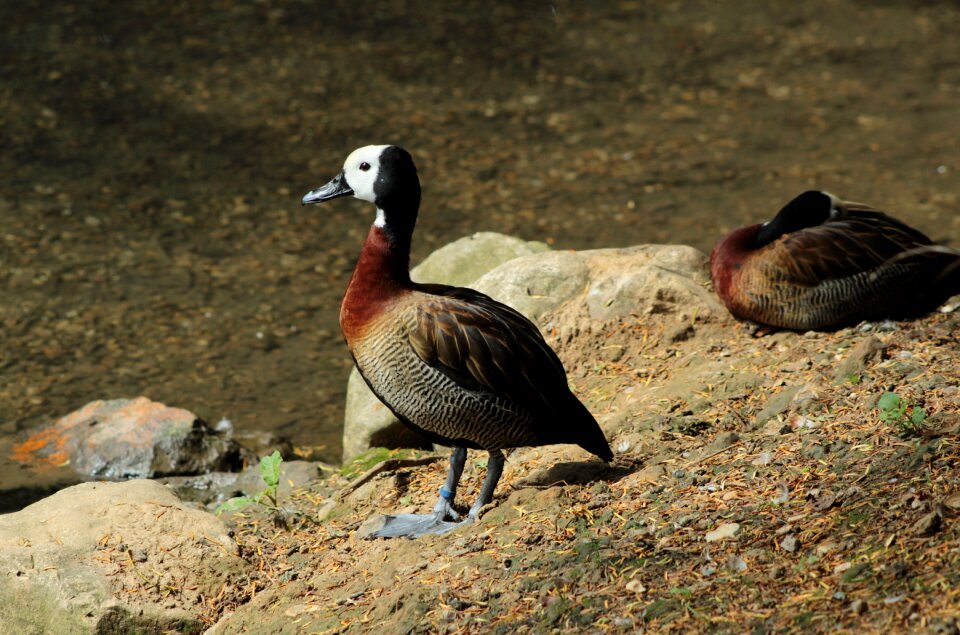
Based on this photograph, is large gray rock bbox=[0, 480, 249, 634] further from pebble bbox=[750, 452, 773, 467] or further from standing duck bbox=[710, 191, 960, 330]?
standing duck bbox=[710, 191, 960, 330]

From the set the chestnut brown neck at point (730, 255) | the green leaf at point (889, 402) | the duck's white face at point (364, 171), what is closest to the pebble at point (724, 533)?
the green leaf at point (889, 402)

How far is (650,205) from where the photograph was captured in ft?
31.4

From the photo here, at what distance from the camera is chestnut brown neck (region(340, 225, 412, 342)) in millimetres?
4375

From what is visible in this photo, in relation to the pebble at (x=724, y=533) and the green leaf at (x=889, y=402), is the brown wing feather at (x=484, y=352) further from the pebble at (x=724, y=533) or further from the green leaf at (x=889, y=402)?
the green leaf at (x=889, y=402)

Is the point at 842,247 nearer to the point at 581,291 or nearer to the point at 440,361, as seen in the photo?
the point at 581,291

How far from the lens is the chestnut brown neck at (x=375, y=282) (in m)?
4.38

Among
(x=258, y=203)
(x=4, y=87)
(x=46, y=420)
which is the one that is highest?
(x=4, y=87)

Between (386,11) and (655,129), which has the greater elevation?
(386,11)

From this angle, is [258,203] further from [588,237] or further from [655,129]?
[655,129]

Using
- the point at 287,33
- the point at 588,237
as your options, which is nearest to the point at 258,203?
the point at 588,237

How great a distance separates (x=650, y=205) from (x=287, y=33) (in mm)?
5202

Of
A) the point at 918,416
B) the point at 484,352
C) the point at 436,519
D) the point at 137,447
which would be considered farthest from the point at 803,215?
the point at 137,447

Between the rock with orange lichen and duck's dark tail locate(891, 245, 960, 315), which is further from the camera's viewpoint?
the rock with orange lichen

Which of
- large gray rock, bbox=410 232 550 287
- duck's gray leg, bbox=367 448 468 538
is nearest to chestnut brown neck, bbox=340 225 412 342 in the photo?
duck's gray leg, bbox=367 448 468 538
